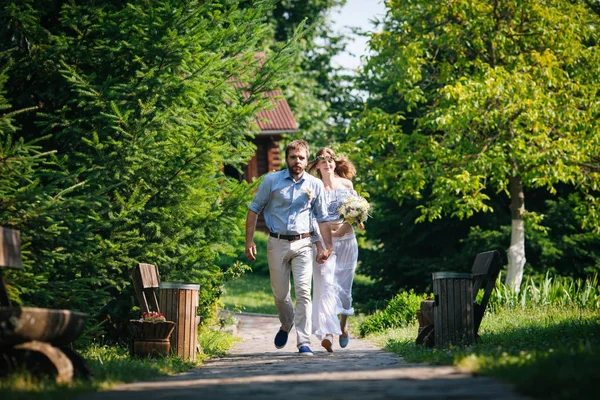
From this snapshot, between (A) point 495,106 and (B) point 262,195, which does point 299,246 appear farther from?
(A) point 495,106

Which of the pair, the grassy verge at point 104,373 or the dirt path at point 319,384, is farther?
the grassy verge at point 104,373

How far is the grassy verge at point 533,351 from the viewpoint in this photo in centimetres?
471

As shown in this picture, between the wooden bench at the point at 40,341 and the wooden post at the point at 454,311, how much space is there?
156 inches

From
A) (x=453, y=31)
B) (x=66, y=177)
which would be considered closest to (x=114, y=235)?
(x=66, y=177)

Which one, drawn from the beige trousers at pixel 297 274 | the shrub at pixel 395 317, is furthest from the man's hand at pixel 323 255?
the shrub at pixel 395 317

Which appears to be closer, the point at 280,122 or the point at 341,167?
the point at 341,167

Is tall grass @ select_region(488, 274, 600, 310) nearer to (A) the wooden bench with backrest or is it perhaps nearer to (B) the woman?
(B) the woman

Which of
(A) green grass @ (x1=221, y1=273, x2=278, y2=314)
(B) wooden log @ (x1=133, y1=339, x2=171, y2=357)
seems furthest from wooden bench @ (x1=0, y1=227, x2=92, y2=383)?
(A) green grass @ (x1=221, y1=273, x2=278, y2=314)

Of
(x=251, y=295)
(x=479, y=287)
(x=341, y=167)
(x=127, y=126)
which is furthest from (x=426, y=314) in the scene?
(x=251, y=295)

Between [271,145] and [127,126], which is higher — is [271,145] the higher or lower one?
the higher one

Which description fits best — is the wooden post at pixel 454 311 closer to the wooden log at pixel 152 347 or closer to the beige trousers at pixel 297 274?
the beige trousers at pixel 297 274

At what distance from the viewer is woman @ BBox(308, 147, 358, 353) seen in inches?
408

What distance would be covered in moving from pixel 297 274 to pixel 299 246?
0.33 m

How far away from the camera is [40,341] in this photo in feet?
20.7
